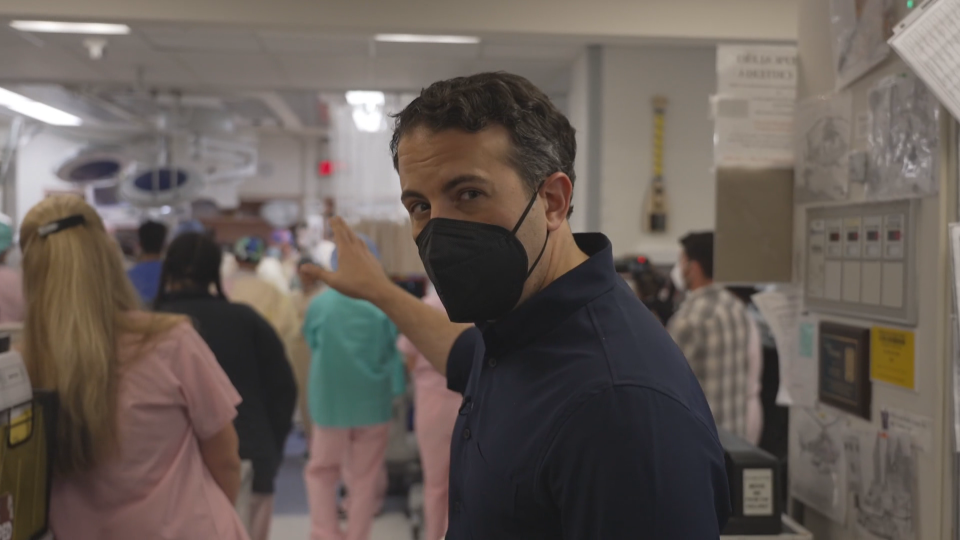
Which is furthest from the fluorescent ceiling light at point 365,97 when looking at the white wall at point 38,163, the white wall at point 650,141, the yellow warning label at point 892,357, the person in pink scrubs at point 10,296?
the white wall at point 38,163

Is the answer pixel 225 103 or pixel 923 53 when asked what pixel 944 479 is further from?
pixel 225 103

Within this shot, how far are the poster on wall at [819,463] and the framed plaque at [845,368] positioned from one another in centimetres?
6

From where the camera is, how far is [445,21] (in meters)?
3.59

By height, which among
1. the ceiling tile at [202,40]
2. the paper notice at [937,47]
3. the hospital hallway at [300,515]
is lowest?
the hospital hallway at [300,515]

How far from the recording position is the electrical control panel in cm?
147

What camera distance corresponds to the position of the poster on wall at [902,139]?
1395mm

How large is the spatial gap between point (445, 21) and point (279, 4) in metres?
0.77

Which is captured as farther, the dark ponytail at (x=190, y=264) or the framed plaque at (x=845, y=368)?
the dark ponytail at (x=190, y=264)

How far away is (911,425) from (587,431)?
3.14ft

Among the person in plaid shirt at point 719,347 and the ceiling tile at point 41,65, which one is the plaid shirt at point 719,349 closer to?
the person in plaid shirt at point 719,347

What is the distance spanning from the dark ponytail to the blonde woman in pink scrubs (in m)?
0.98

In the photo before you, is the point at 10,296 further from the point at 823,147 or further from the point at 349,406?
the point at 823,147

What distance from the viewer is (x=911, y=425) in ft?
4.82

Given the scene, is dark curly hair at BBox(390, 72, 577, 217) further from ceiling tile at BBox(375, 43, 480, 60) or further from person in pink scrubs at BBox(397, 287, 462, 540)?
ceiling tile at BBox(375, 43, 480, 60)
